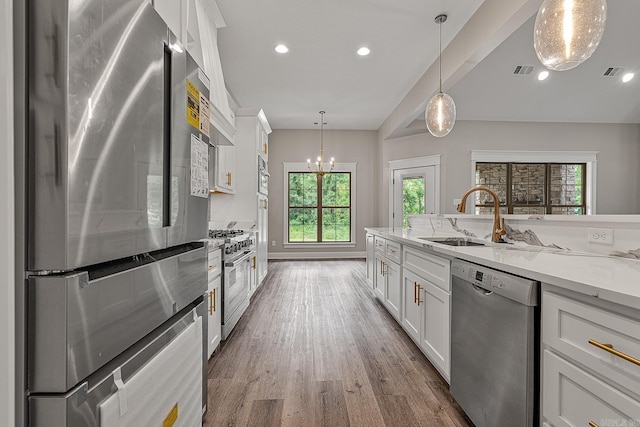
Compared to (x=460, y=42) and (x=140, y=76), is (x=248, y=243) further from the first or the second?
(x=460, y=42)

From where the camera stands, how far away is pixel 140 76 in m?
0.86

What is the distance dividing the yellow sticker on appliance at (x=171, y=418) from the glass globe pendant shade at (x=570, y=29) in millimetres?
2355

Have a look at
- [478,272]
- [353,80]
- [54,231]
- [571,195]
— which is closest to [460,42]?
[353,80]

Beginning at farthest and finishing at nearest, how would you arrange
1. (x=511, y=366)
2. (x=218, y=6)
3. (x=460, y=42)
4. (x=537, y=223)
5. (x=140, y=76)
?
1. (x=460, y=42)
2. (x=218, y=6)
3. (x=537, y=223)
4. (x=511, y=366)
5. (x=140, y=76)

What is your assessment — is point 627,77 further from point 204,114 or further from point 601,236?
point 204,114

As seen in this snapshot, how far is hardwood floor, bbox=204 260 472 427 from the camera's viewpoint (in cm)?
166

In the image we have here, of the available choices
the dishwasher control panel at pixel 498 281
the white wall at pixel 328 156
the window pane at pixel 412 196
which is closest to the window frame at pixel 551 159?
the window pane at pixel 412 196

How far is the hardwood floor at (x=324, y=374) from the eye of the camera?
65.4 inches

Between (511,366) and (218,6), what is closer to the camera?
(511,366)

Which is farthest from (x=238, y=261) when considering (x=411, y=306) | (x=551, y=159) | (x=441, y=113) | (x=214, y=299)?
(x=551, y=159)

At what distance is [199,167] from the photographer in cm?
126

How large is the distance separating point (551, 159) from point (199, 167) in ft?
22.7

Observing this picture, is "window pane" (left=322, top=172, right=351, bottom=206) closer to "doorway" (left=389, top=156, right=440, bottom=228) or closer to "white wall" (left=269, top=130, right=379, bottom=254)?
"white wall" (left=269, top=130, right=379, bottom=254)

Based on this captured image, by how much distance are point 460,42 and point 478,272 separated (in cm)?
294
